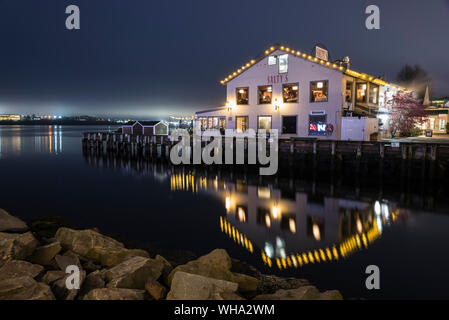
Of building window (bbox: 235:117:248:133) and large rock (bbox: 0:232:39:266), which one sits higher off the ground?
building window (bbox: 235:117:248:133)

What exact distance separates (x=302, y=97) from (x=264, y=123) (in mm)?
4239

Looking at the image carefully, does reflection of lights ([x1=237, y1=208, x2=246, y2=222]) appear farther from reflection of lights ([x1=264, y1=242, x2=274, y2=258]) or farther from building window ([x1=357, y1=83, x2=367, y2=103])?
building window ([x1=357, y1=83, x2=367, y2=103])

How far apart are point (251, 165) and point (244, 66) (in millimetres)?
9749

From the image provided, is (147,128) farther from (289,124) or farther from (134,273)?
(134,273)

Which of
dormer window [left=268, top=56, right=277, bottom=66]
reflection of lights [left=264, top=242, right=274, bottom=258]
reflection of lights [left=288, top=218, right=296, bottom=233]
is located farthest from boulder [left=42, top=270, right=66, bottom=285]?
dormer window [left=268, top=56, right=277, bottom=66]

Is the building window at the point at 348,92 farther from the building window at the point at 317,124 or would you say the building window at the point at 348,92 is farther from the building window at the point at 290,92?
the building window at the point at 290,92

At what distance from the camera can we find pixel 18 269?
22.0 feet

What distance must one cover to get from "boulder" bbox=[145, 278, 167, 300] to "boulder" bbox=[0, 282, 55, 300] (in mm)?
1710

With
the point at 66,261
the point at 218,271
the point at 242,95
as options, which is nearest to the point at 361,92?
the point at 242,95

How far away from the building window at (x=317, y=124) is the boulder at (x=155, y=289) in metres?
22.9

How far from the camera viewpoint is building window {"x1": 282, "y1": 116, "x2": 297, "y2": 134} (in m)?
28.5

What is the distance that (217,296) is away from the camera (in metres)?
5.95

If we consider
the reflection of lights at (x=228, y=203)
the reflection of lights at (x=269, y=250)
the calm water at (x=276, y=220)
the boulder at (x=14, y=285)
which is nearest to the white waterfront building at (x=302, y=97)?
the calm water at (x=276, y=220)

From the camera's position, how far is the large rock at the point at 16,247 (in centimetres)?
706
